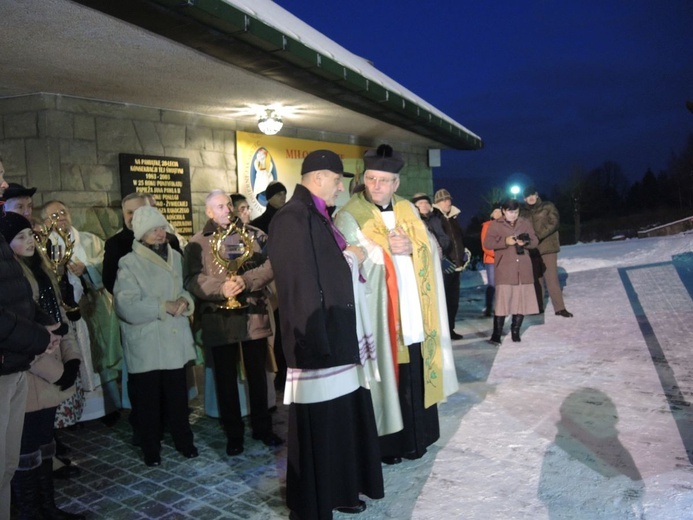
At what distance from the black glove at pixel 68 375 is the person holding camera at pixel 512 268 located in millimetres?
5601

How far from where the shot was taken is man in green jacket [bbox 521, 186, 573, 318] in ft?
30.7

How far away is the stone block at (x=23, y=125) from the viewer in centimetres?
603

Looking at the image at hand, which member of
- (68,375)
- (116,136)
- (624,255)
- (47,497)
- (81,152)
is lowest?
(47,497)

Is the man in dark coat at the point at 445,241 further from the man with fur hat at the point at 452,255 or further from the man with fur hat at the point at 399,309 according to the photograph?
the man with fur hat at the point at 399,309

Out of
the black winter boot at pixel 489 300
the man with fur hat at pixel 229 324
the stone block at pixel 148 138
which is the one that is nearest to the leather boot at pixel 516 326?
the black winter boot at pixel 489 300

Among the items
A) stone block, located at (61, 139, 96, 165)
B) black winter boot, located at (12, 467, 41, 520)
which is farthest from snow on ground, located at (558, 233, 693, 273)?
black winter boot, located at (12, 467, 41, 520)

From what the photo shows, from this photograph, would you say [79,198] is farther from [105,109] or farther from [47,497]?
[47,497]

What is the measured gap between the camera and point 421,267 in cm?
454

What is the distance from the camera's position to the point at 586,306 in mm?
10148

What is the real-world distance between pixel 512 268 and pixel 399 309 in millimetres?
3965

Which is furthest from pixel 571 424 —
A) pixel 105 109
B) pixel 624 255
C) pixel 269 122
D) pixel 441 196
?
pixel 624 255

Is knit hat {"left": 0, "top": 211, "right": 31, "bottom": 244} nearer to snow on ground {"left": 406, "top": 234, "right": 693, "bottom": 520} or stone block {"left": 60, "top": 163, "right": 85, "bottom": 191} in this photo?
snow on ground {"left": 406, "top": 234, "right": 693, "bottom": 520}

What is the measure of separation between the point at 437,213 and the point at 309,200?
15.6 ft

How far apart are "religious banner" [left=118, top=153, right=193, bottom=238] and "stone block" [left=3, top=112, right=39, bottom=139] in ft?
2.91
